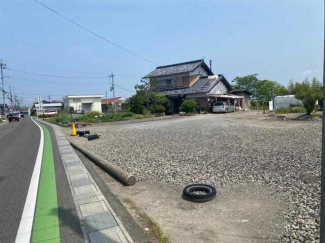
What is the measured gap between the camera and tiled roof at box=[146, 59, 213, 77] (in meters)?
37.9

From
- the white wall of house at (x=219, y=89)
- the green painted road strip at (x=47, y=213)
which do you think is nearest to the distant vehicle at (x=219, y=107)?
the white wall of house at (x=219, y=89)

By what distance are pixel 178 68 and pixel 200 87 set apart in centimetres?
659

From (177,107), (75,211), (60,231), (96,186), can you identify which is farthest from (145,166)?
(177,107)

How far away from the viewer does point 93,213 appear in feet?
13.2

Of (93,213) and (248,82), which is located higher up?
(248,82)

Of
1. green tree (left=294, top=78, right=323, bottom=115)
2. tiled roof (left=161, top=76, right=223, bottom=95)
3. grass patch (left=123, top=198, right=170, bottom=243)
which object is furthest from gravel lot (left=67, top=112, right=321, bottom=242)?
tiled roof (left=161, top=76, right=223, bottom=95)

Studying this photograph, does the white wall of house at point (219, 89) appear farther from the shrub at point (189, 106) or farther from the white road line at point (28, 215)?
the white road line at point (28, 215)

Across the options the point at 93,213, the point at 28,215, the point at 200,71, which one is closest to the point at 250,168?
the point at 93,213

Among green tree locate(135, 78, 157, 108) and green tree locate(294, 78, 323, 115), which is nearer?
green tree locate(294, 78, 323, 115)

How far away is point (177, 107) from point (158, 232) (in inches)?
1364

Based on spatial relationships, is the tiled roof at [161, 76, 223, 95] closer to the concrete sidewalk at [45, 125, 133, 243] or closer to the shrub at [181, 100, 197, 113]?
the shrub at [181, 100, 197, 113]

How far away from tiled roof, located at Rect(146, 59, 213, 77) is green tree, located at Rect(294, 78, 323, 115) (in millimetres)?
19024

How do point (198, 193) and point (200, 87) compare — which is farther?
point (200, 87)

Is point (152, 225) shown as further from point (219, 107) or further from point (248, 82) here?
point (248, 82)
